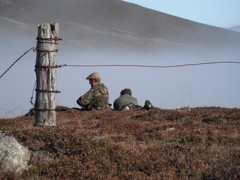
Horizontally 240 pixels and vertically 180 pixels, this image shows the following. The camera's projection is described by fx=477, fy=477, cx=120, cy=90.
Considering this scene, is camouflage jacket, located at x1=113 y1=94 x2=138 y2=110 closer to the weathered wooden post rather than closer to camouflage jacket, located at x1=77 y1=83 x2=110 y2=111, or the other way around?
camouflage jacket, located at x1=77 y1=83 x2=110 y2=111

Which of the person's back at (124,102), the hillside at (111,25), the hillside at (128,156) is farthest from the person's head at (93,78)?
the hillside at (111,25)

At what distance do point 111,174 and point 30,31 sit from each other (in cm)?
10077

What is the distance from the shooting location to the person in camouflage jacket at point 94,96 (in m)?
19.3

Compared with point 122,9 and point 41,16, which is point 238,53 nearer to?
point 122,9

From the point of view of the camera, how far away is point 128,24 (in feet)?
397

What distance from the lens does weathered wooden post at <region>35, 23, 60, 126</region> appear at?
9.19m

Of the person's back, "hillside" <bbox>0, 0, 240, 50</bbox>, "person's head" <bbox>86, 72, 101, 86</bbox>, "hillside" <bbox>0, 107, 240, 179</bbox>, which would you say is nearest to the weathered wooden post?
"hillside" <bbox>0, 107, 240, 179</bbox>

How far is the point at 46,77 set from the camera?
9.20 meters

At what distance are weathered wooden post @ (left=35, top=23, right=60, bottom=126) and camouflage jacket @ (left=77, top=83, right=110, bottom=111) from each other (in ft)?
32.7

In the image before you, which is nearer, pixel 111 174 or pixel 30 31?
pixel 111 174

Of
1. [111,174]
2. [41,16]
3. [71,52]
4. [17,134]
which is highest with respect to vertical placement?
[41,16]

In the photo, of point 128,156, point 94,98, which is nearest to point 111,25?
point 94,98

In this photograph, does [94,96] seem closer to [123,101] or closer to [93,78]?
[93,78]

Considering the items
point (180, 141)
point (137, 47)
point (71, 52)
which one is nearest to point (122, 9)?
point (137, 47)
